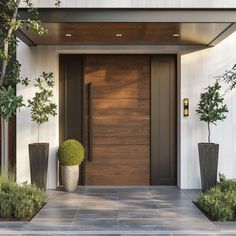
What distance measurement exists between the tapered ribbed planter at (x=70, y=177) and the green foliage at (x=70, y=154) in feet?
0.34

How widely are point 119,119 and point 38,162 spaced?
7.27 feet

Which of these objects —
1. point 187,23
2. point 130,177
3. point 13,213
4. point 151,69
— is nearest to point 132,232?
point 13,213

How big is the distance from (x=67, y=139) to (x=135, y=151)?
1.55 metres

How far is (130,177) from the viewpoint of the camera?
1152cm

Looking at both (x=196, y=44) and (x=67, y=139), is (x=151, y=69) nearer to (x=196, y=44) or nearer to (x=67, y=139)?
(x=196, y=44)

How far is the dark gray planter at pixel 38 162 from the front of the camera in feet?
33.9

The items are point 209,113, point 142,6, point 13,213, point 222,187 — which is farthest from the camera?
point 209,113

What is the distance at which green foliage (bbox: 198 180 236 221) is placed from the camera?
765cm

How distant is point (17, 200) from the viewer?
798 cm

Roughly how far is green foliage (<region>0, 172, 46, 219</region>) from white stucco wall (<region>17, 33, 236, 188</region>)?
1799 mm

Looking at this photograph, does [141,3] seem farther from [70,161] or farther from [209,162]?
[70,161]

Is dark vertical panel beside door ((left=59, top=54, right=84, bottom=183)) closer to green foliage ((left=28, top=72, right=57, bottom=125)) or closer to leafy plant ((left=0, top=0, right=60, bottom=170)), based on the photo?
green foliage ((left=28, top=72, right=57, bottom=125))

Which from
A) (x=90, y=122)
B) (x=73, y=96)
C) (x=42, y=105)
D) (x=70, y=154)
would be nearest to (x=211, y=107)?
(x=90, y=122)

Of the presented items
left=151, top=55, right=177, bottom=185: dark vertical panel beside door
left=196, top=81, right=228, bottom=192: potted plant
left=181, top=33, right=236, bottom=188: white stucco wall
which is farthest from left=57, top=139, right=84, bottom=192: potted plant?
left=196, top=81, right=228, bottom=192: potted plant
